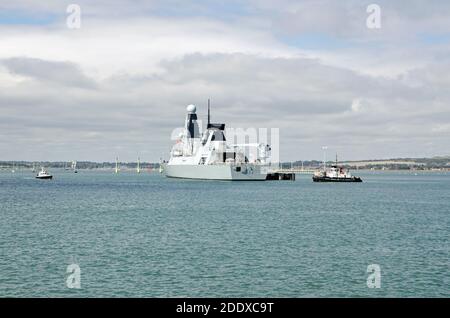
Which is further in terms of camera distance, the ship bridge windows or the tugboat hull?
the tugboat hull

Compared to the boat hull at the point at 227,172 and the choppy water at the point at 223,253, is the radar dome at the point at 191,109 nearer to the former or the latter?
the boat hull at the point at 227,172

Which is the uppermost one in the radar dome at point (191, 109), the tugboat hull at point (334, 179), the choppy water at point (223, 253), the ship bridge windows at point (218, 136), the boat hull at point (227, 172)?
the radar dome at point (191, 109)

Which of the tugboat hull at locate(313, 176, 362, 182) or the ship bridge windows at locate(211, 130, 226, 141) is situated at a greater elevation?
the ship bridge windows at locate(211, 130, 226, 141)

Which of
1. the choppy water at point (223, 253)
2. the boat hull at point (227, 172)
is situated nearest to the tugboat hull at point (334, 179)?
the boat hull at point (227, 172)

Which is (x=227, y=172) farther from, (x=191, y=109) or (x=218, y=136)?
(x=191, y=109)

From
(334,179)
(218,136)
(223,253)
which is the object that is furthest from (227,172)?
(223,253)

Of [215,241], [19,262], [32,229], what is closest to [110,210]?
[32,229]

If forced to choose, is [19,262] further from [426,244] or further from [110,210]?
[110,210]

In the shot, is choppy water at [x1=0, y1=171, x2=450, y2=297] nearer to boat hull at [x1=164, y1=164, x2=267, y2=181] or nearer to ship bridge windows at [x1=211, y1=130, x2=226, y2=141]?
boat hull at [x1=164, y1=164, x2=267, y2=181]

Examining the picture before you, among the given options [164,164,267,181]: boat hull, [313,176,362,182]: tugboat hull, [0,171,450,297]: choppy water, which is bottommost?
[0,171,450,297]: choppy water

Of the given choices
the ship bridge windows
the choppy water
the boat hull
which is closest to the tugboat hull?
the boat hull

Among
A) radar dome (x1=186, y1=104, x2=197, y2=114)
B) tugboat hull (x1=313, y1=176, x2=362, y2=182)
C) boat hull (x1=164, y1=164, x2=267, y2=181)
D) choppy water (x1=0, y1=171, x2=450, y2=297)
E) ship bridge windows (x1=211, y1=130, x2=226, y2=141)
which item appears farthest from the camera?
radar dome (x1=186, y1=104, x2=197, y2=114)

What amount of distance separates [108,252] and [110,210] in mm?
34562

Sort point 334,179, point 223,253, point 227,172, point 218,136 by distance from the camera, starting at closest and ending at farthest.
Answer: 1. point 223,253
2. point 227,172
3. point 218,136
4. point 334,179
